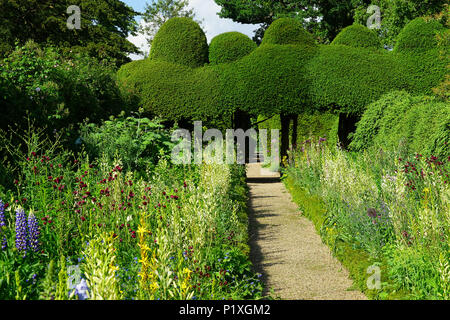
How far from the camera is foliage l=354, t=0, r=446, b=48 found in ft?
60.6

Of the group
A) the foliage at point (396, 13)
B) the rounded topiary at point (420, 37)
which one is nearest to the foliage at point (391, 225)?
the rounded topiary at point (420, 37)

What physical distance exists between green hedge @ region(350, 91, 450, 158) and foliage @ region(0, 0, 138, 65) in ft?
35.8

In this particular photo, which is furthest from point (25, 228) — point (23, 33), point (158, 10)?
point (158, 10)

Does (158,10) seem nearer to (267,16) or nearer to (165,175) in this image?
(267,16)

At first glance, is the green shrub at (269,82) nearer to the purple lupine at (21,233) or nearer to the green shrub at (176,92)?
the green shrub at (176,92)

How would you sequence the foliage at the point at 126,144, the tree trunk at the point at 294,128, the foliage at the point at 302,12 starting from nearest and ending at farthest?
1. the foliage at the point at 126,144
2. the tree trunk at the point at 294,128
3. the foliage at the point at 302,12

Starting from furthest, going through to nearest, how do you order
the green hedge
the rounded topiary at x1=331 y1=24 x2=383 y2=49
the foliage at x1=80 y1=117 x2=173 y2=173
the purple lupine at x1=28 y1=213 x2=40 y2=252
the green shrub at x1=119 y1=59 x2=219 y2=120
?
the rounded topiary at x1=331 y1=24 x2=383 y2=49, the green shrub at x1=119 y1=59 x2=219 y2=120, the foliage at x1=80 y1=117 x2=173 y2=173, the green hedge, the purple lupine at x1=28 y1=213 x2=40 y2=252

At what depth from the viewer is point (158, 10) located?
116 feet

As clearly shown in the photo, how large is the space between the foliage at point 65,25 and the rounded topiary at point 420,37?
36.2 ft

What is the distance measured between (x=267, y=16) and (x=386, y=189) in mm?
22142

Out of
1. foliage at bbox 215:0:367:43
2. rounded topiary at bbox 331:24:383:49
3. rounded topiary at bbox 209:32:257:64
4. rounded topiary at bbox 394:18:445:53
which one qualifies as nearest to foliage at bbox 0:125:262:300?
rounded topiary at bbox 209:32:257:64

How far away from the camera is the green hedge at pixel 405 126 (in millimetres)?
8141

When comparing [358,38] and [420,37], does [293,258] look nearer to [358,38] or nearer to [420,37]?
[358,38]

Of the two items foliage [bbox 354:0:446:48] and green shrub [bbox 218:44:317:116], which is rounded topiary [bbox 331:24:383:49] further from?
foliage [bbox 354:0:446:48]
